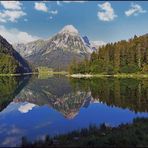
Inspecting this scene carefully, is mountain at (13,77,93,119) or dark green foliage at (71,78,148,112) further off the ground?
dark green foliage at (71,78,148,112)

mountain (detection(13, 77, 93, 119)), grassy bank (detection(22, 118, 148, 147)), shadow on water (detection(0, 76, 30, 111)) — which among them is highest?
grassy bank (detection(22, 118, 148, 147))

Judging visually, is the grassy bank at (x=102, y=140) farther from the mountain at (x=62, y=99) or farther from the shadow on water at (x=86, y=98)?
the shadow on water at (x=86, y=98)

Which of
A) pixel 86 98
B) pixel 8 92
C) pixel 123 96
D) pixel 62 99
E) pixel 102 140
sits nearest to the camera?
pixel 102 140

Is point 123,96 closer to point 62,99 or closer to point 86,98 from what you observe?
point 86,98

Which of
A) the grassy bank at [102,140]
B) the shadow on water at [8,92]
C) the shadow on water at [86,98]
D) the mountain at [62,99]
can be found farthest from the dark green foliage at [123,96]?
the grassy bank at [102,140]

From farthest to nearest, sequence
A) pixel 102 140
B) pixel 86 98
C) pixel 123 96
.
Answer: pixel 86 98
pixel 123 96
pixel 102 140

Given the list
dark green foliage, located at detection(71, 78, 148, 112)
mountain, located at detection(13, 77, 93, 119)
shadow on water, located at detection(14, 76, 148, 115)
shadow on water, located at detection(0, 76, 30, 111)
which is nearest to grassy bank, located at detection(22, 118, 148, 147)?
mountain, located at detection(13, 77, 93, 119)

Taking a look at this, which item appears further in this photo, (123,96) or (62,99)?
(62,99)

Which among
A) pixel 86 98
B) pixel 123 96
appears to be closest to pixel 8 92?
pixel 86 98

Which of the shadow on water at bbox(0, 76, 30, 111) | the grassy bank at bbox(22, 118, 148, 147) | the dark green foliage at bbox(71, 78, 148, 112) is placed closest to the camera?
the grassy bank at bbox(22, 118, 148, 147)

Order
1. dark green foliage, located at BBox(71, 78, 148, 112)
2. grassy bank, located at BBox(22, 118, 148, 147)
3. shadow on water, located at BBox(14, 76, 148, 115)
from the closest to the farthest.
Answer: grassy bank, located at BBox(22, 118, 148, 147), dark green foliage, located at BBox(71, 78, 148, 112), shadow on water, located at BBox(14, 76, 148, 115)

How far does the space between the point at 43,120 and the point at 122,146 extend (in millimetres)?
18833

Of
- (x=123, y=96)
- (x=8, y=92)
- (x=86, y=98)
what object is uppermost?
(x=123, y=96)

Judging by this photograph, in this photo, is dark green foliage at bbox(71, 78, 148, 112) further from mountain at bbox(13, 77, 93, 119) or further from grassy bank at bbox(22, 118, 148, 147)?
grassy bank at bbox(22, 118, 148, 147)
